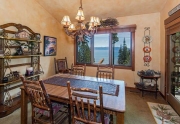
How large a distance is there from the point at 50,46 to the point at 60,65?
863mm

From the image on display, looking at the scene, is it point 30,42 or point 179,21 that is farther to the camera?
point 30,42

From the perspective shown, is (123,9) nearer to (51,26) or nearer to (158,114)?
(51,26)

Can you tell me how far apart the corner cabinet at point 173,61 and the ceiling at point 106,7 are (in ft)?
2.78

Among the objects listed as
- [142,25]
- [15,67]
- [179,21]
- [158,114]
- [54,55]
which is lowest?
[158,114]

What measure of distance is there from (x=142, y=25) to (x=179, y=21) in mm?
1550

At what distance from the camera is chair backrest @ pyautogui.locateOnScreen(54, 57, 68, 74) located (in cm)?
433

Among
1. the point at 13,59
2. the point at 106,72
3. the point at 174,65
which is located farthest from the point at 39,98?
the point at 174,65

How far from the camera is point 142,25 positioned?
3686 mm

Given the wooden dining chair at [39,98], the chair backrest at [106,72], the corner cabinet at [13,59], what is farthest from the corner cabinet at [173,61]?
the corner cabinet at [13,59]

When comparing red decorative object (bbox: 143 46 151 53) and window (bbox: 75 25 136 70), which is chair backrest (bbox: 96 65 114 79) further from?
red decorative object (bbox: 143 46 151 53)

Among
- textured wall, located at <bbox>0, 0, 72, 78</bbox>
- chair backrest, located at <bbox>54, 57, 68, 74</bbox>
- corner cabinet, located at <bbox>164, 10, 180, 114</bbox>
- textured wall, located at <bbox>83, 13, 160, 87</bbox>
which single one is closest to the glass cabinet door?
corner cabinet, located at <bbox>164, 10, 180, 114</bbox>

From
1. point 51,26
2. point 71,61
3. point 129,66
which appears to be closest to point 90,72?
point 71,61

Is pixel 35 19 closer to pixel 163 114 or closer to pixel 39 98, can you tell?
pixel 39 98

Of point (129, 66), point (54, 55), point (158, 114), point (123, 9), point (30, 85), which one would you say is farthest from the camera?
point (54, 55)
